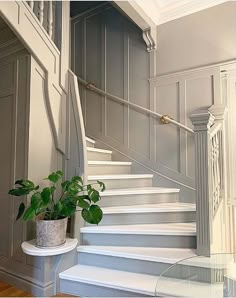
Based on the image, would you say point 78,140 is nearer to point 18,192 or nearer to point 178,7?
point 18,192

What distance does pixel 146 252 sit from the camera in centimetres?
215

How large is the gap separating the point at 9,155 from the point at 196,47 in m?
2.50

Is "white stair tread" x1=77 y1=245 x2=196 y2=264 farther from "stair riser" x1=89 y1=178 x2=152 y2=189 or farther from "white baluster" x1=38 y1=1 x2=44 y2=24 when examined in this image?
"white baluster" x1=38 y1=1 x2=44 y2=24

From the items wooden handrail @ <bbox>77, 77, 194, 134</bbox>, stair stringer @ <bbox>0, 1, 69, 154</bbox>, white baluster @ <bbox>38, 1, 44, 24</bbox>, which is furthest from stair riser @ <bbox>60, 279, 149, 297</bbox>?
white baluster @ <bbox>38, 1, 44, 24</bbox>

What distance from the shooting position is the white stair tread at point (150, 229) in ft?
7.18

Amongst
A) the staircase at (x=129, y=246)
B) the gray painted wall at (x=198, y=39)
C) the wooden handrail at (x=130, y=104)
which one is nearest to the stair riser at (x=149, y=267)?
the staircase at (x=129, y=246)

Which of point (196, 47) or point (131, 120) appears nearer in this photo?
point (196, 47)

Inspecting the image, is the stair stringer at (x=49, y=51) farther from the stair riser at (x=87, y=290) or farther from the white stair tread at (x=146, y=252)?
the stair riser at (x=87, y=290)

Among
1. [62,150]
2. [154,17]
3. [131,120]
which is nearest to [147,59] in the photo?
[154,17]

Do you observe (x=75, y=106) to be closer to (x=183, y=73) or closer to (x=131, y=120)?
(x=131, y=120)

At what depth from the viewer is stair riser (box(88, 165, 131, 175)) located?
2834 mm

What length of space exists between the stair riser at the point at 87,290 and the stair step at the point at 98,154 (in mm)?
1356

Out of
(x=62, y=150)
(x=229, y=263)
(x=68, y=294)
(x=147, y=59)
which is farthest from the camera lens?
(x=147, y=59)

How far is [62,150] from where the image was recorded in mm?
2582
